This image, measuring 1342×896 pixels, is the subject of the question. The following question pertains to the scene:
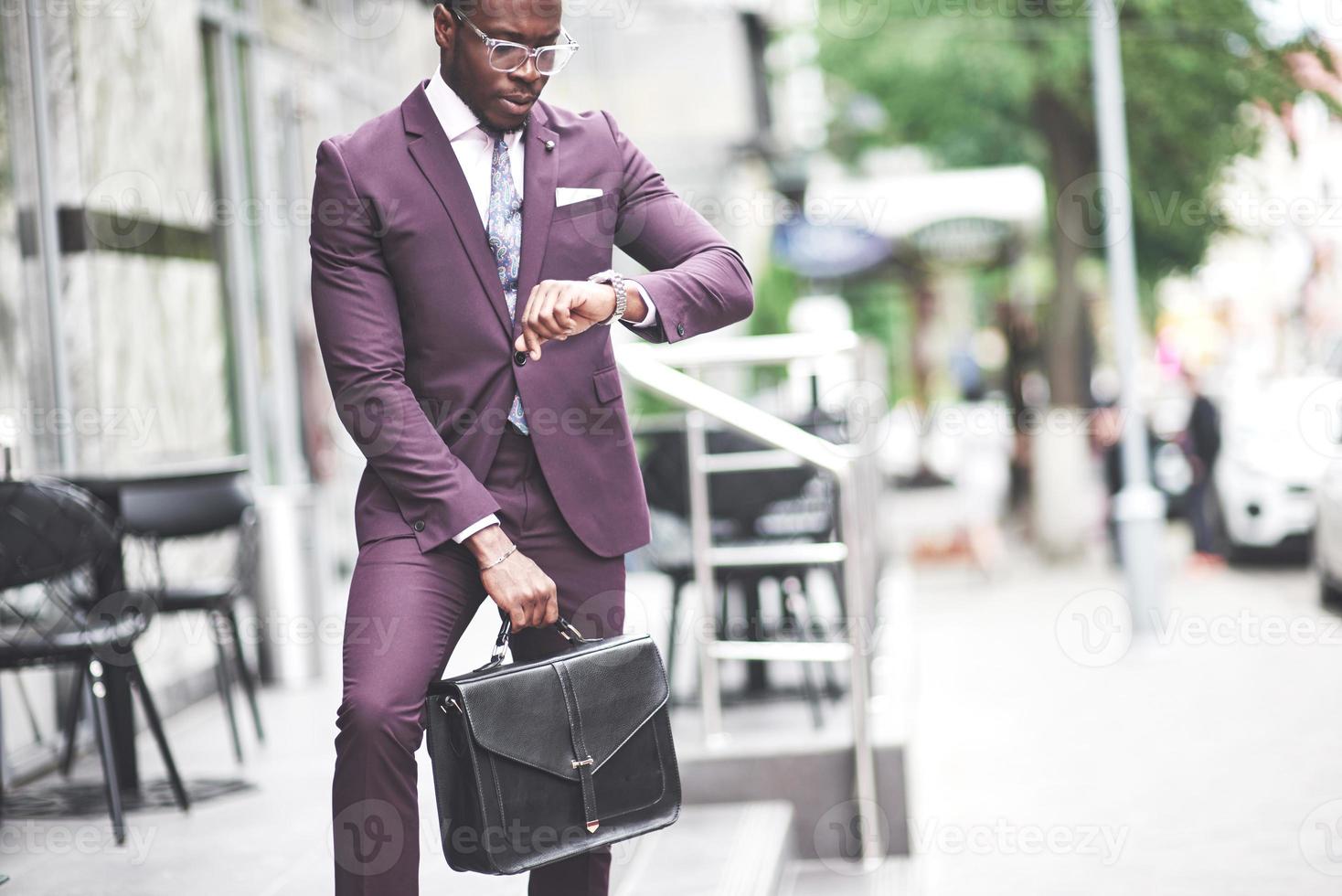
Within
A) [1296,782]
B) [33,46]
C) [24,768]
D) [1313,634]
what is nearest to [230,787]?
[24,768]

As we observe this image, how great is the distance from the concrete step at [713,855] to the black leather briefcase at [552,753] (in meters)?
1.56

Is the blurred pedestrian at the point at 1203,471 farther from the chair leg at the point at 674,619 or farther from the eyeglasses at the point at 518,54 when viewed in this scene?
the eyeglasses at the point at 518,54

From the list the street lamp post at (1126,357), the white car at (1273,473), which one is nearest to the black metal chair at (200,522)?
the street lamp post at (1126,357)

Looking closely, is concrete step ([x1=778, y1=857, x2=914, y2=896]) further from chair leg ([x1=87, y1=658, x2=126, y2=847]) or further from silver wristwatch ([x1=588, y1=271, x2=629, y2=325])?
silver wristwatch ([x1=588, y1=271, x2=629, y2=325])

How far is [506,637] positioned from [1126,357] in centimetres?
861

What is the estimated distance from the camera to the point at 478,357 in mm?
2760

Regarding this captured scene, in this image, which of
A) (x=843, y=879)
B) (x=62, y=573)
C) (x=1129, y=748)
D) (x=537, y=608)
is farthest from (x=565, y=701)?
(x=1129, y=748)

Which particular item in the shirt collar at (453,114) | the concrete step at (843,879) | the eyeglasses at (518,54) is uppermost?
the eyeglasses at (518,54)

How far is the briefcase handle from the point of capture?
2.75m

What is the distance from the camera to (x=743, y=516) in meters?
6.74

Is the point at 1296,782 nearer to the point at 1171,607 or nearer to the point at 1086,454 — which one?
the point at 1171,607

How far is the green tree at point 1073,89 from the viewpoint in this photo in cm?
1415

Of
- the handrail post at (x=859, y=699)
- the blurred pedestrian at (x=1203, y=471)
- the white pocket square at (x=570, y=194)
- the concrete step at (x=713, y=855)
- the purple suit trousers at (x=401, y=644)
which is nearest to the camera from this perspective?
the purple suit trousers at (x=401, y=644)

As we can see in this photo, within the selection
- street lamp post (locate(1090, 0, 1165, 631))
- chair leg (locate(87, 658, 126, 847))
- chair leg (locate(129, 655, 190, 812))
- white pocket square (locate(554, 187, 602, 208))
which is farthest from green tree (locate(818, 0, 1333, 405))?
white pocket square (locate(554, 187, 602, 208))
